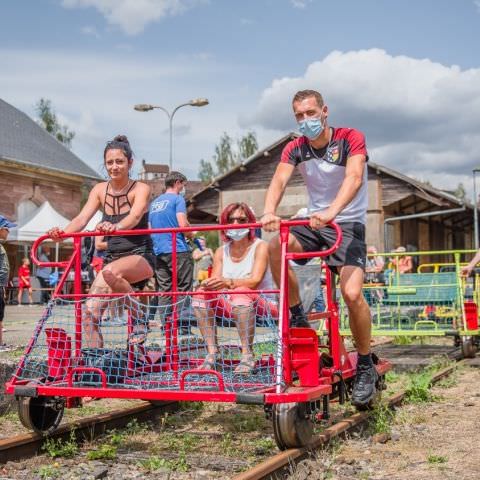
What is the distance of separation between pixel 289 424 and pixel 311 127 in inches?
86.7

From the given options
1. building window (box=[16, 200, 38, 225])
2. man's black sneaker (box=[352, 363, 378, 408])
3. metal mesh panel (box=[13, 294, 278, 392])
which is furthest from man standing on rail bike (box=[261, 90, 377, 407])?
building window (box=[16, 200, 38, 225])

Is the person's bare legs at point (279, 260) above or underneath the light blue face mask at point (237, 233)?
underneath

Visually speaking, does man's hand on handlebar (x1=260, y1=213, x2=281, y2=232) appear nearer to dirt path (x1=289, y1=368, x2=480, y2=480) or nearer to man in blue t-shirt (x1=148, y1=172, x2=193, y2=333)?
dirt path (x1=289, y1=368, x2=480, y2=480)

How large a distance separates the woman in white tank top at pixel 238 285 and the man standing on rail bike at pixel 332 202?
13.4 inches

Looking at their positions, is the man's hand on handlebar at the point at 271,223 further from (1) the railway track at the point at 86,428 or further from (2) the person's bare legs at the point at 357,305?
(1) the railway track at the point at 86,428

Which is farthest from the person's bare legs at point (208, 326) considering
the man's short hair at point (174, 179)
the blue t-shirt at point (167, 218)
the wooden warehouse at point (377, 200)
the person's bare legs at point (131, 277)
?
the wooden warehouse at point (377, 200)

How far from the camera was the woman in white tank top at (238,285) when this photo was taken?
5.71 metres

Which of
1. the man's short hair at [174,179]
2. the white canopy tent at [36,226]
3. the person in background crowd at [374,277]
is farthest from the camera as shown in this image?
the white canopy tent at [36,226]

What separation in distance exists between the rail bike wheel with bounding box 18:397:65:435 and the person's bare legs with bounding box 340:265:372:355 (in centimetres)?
224

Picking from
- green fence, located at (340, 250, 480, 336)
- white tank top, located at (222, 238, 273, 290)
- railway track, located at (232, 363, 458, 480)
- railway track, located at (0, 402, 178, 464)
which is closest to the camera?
railway track, located at (232, 363, 458, 480)

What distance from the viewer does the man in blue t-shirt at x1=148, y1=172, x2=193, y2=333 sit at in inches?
376

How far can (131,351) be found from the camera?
5.77 meters

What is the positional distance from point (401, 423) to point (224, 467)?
77.5 inches

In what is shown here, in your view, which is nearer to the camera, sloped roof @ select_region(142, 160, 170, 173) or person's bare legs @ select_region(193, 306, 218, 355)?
person's bare legs @ select_region(193, 306, 218, 355)
